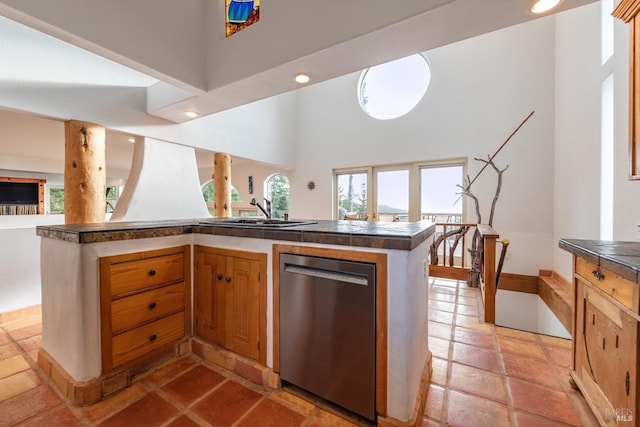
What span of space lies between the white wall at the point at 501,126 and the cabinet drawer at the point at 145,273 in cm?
414

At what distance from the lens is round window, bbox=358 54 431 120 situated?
15.6 ft

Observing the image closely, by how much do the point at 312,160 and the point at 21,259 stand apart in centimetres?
466

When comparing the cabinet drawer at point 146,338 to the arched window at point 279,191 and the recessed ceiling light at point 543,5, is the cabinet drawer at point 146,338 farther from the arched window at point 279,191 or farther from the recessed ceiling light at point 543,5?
the arched window at point 279,191

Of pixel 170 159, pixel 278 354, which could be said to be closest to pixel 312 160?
pixel 170 159

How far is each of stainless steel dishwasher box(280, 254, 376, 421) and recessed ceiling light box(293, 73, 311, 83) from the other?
4.83ft

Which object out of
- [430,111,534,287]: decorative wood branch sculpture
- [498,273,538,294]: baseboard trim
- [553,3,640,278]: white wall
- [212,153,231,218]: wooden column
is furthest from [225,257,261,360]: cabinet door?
[498,273,538,294]: baseboard trim

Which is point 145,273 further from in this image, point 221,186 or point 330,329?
point 221,186

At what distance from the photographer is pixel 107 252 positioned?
1.47m

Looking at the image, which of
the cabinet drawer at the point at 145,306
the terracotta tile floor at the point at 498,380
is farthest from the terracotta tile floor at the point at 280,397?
the cabinet drawer at the point at 145,306

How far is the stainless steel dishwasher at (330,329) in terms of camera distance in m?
1.21

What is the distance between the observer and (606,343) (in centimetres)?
115

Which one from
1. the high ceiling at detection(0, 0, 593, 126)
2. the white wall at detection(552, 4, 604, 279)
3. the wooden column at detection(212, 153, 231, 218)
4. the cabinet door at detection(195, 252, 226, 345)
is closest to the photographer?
the high ceiling at detection(0, 0, 593, 126)

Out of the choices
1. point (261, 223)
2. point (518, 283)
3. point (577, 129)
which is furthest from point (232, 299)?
point (518, 283)

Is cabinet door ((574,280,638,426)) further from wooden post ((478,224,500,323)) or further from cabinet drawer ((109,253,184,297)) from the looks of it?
cabinet drawer ((109,253,184,297))
